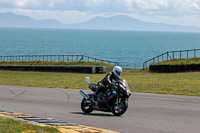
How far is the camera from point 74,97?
17109 mm

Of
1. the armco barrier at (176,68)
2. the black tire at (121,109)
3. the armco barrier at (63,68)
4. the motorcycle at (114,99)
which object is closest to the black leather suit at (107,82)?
the motorcycle at (114,99)

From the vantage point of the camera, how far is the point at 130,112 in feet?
40.5

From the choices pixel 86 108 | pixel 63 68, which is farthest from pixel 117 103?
pixel 63 68

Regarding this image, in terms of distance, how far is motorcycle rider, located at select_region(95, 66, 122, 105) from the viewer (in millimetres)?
11070

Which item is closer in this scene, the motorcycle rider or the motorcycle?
the motorcycle

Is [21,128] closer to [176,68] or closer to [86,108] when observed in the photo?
[86,108]

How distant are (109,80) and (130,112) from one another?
5.96 ft

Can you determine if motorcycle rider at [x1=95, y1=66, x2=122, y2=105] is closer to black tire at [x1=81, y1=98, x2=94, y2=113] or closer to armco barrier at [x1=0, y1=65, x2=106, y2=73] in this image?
black tire at [x1=81, y1=98, x2=94, y2=113]

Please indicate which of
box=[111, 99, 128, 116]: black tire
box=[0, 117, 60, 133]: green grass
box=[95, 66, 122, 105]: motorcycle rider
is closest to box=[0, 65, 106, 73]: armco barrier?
box=[95, 66, 122, 105]: motorcycle rider

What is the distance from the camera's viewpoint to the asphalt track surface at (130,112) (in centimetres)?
Result: 968

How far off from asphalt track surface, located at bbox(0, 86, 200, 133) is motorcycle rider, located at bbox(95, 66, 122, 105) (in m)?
0.79

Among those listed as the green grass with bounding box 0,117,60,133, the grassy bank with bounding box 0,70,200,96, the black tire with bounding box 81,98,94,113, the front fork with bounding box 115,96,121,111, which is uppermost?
the front fork with bounding box 115,96,121,111

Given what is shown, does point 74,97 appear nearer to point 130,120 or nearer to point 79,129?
point 130,120

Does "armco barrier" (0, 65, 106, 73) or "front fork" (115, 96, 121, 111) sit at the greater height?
"front fork" (115, 96, 121, 111)
